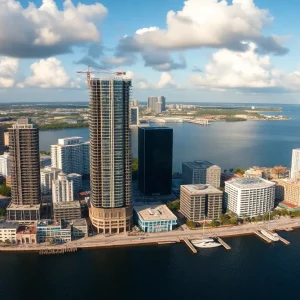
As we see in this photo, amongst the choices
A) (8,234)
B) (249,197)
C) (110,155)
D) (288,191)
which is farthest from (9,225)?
(288,191)

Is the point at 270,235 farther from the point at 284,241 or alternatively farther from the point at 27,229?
the point at 27,229

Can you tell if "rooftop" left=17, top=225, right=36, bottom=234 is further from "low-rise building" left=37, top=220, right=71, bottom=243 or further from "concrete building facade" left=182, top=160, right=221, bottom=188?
"concrete building facade" left=182, top=160, right=221, bottom=188

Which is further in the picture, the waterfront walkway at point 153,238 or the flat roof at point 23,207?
the flat roof at point 23,207

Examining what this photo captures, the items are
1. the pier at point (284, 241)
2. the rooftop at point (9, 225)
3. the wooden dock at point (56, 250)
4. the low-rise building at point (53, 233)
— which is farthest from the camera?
the pier at point (284, 241)

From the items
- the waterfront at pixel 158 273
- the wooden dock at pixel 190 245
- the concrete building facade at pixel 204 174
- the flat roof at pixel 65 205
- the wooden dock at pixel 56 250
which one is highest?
the concrete building facade at pixel 204 174

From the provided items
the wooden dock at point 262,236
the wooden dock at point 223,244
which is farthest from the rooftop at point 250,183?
the wooden dock at point 223,244

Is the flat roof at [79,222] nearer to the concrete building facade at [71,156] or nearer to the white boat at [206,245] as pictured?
the white boat at [206,245]

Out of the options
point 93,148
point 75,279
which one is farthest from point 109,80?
point 75,279
